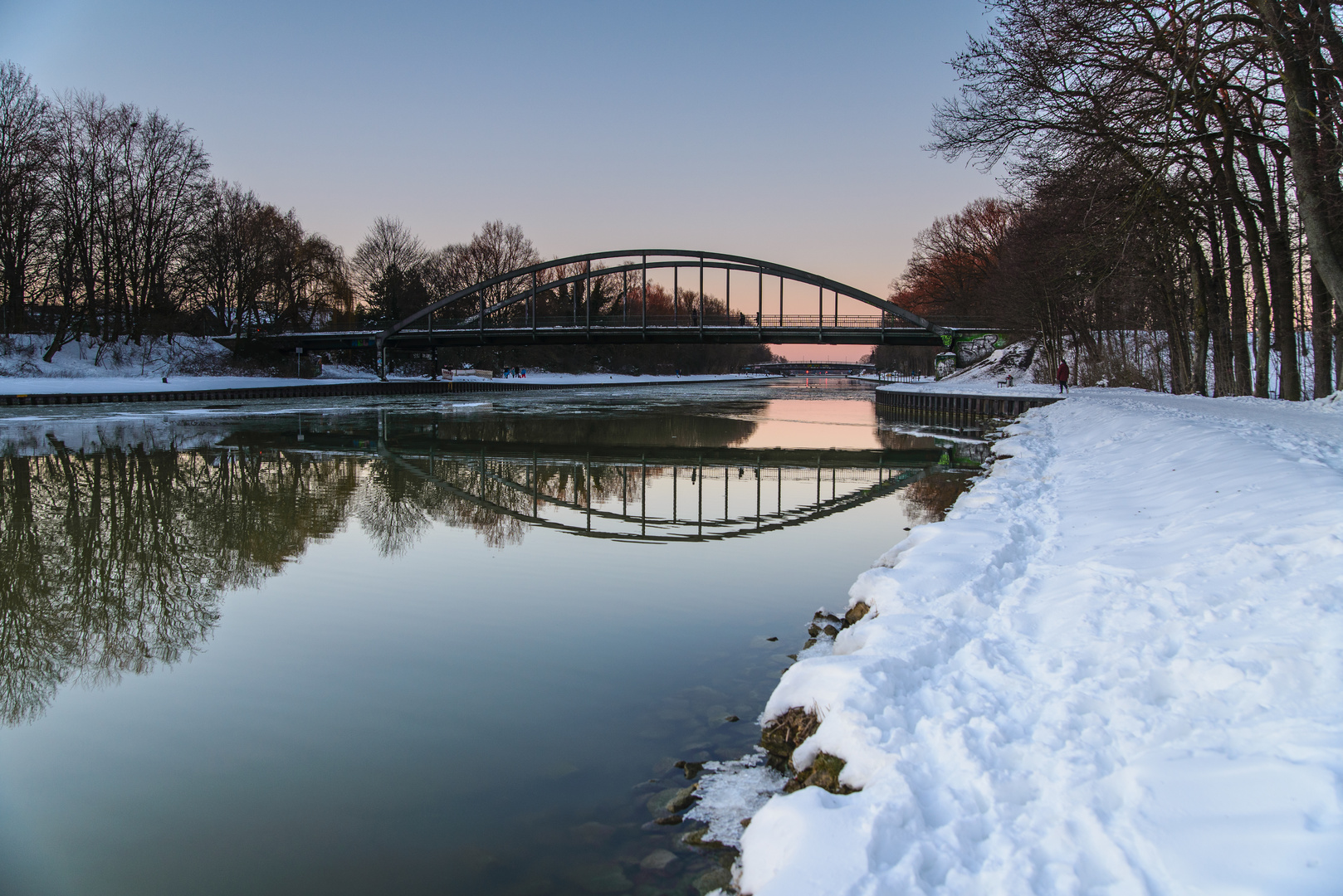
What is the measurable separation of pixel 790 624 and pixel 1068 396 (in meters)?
29.9

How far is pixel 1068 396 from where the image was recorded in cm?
3372

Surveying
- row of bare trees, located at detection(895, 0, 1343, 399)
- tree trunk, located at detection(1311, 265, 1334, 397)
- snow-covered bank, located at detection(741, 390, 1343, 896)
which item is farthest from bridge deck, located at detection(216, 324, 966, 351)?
snow-covered bank, located at detection(741, 390, 1343, 896)

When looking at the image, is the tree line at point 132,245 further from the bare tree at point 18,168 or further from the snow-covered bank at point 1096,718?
the snow-covered bank at point 1096,718

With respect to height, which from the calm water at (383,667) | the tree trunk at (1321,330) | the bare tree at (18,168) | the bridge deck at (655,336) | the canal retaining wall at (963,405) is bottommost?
the calm water at (383,667)

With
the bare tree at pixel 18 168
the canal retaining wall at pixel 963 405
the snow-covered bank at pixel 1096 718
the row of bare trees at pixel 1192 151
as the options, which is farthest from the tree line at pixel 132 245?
the snow-covered bank at pixel 1096 718

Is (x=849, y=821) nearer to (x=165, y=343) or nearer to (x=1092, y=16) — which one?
(x=1092, y=16)

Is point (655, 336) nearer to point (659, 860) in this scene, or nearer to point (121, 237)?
point (121, 237)

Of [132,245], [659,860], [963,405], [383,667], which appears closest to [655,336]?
[963,405]

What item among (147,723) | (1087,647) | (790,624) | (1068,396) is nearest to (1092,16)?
(790,624)

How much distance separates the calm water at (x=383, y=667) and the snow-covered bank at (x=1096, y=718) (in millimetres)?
975

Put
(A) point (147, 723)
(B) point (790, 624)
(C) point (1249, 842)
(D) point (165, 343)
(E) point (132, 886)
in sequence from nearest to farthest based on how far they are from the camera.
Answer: (C) point (1249, 842) → (E) point (132, 886) → (A) point (147, 723) → (B) point (790, 624) → (D) point (165, 343)

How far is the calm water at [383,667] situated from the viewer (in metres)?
4.25

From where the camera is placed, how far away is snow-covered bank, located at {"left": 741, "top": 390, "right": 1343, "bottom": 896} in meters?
3.03

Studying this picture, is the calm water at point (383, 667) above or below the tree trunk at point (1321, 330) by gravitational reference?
below
